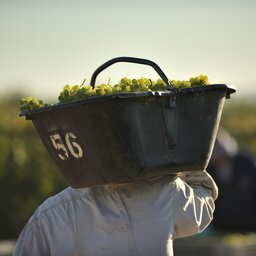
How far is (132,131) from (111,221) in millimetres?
461

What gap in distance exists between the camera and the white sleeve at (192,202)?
4.60m

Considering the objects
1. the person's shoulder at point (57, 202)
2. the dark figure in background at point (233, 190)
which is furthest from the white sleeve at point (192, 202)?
the dark figure in background at point (233, 190)

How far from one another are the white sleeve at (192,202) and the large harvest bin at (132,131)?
0.23m

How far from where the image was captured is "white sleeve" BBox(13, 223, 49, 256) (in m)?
4.48

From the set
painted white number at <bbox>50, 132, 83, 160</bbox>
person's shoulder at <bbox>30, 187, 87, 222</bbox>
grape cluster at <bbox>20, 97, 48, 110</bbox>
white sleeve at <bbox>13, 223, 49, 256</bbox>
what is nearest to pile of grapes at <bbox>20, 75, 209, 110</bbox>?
grape cluster at <bbox>20, 97, 48, 110</bbox>

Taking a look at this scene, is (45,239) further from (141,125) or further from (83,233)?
(141,125)

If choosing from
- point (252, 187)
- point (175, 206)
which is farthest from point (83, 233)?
point (252, 187)

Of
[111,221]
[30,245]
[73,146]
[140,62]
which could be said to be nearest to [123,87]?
[140,62]

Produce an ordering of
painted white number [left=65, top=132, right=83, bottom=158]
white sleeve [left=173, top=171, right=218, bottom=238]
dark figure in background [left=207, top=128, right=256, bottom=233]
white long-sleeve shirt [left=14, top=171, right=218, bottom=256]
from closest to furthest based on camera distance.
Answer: painted white number [left=65, top=132, right=83, bottom=158] < white long-sleeve shirt [left=14, top=171, right=218, bottom=256] < white sleeve [left=173, top=171, right=218, bottom=238] < dark figure in background [left=207, top=128, right=256, bottom=233]

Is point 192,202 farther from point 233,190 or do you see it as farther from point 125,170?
point 233,190

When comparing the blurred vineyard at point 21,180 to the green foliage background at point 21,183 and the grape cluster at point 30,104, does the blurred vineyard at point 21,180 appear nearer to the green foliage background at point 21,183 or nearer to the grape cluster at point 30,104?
the green foliage background at point 21,183

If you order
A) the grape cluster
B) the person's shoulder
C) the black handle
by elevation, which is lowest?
the person's shoulder

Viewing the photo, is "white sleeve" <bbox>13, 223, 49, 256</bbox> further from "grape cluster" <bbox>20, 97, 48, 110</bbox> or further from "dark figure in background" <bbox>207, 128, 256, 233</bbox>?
"dark figure in background" <bbox>207, 128, 256, 233</bbox>

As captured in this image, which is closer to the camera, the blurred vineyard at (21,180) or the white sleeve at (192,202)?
the white sleeve at (192,202)
